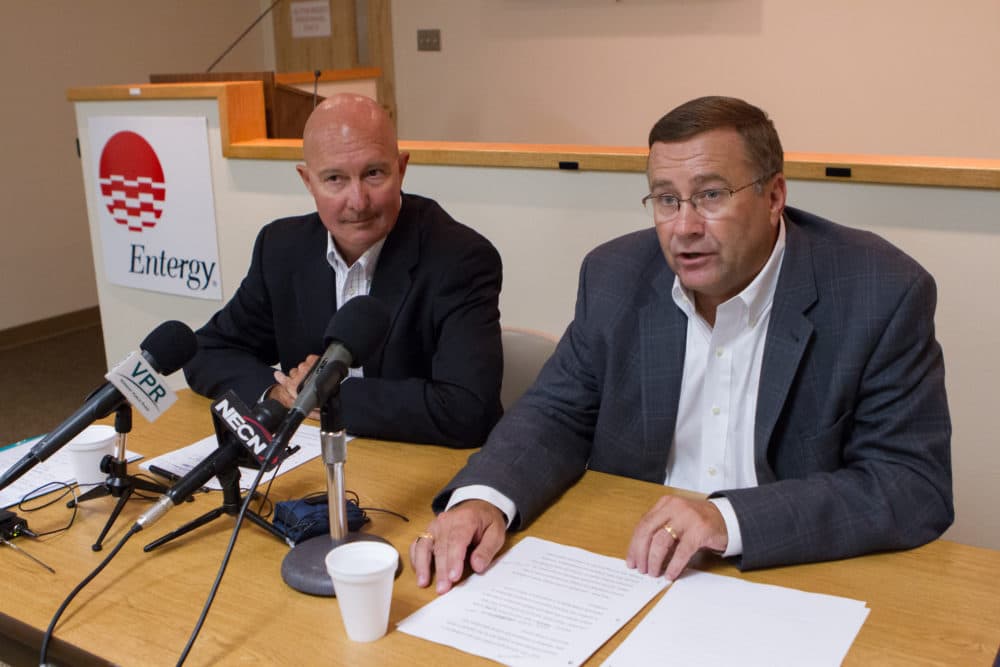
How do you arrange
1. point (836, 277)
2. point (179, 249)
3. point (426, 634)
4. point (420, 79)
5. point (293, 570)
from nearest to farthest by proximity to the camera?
A: point (426, 634) → point (293, 570) → point (836, 277) → point (179, 249) → point (420, 79)

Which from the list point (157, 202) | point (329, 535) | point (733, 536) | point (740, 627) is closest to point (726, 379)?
point (733, 536)

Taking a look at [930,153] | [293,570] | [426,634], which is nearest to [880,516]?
[426,634]

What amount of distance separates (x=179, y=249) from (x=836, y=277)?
9.12 ft

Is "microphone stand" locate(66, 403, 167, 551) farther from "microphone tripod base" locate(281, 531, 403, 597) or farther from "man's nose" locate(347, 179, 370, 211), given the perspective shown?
"man's nose" locate(347, 179, 370, 211)

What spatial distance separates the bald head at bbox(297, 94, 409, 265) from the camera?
2.10 metres

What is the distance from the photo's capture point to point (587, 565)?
1.37 metres

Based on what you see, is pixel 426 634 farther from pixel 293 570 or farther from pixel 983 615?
pixel 983 615

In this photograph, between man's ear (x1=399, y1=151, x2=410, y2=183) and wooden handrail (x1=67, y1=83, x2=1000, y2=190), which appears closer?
man's ear (x1=399, y1=151, x2=410, y2=183)

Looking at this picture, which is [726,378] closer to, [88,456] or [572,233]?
[88,456]

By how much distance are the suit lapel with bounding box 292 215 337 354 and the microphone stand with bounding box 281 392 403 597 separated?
86 cm

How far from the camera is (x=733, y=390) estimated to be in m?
1.69

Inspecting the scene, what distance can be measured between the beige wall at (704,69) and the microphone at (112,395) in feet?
12.8

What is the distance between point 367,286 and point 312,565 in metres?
0.98

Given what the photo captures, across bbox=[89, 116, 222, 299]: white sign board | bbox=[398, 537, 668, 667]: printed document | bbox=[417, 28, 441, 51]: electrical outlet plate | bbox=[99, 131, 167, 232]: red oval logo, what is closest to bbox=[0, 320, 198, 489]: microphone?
bbox=[398, 537, 668, 667]: printed document
